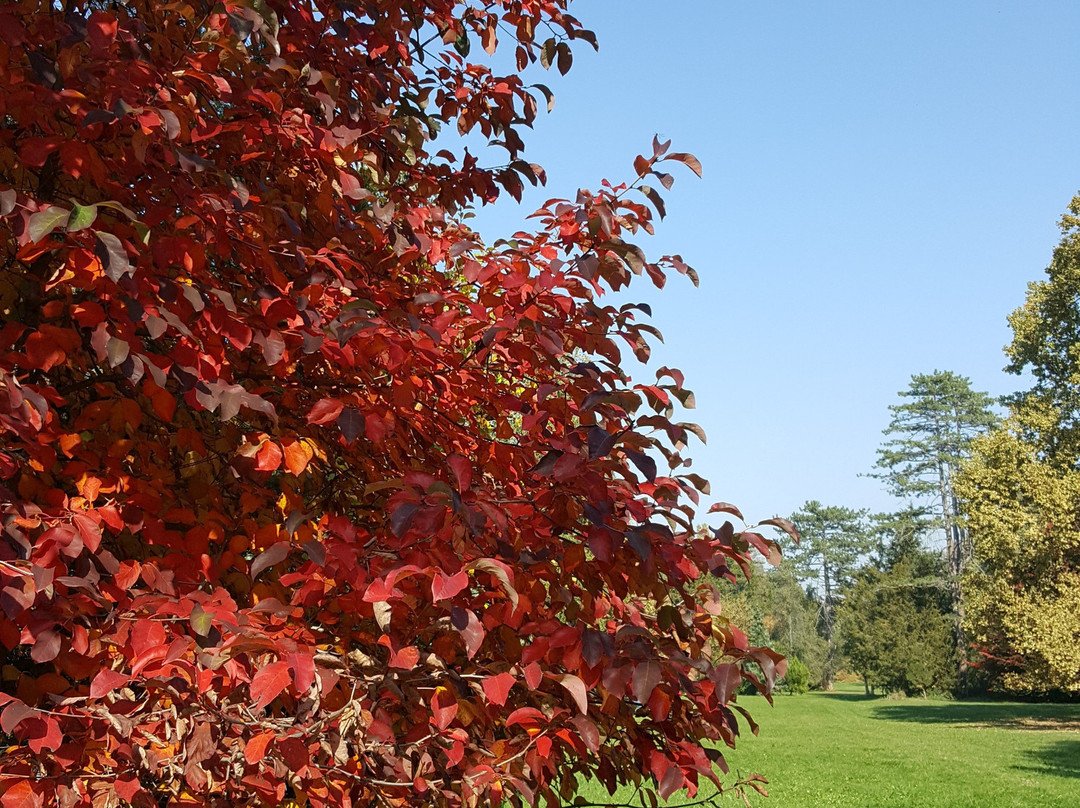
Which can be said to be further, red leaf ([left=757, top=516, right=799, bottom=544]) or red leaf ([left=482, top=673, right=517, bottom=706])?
red leaf ([left=757, top=516, right=799, bottom=544])

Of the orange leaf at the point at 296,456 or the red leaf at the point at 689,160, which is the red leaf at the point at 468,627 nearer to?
the orange leaf at the point at 296,456

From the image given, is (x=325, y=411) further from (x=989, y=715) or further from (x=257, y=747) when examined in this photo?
(x=989, y=715)

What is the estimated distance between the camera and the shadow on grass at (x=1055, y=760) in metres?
13.2

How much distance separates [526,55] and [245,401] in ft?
6.96

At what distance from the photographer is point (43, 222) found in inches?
57.4

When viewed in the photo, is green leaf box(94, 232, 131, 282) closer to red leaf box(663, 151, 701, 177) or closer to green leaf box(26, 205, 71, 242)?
green leaf box(26, 205, 71, 242)

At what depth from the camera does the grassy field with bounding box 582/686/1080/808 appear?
413 inches

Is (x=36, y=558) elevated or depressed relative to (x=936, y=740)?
elevated

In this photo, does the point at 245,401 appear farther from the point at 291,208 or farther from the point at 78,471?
the point at 291,208

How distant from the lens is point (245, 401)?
66.6 inches

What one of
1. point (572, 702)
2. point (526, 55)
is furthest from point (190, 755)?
point (526, 55)

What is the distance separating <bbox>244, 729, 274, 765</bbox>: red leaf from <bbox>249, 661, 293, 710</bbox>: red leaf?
184 millimetres

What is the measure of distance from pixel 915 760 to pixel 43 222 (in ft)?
53.8

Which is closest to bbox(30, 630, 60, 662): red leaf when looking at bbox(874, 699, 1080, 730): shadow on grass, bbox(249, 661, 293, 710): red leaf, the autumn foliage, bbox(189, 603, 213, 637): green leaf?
the autumn foliage
